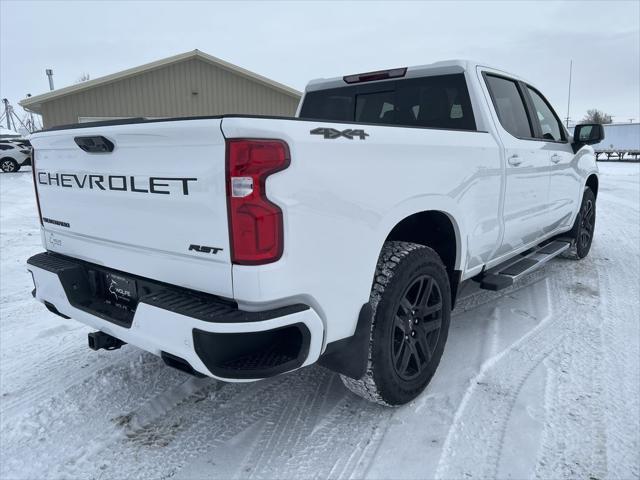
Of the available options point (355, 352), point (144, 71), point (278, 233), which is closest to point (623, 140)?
point (144, 71)

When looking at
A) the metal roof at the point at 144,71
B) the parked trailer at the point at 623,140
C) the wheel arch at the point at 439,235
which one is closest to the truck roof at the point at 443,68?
Answer: the wheel arch at the point at 439,235

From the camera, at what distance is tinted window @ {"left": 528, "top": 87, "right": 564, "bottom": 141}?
4.34m

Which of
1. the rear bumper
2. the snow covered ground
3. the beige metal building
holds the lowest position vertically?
the snow covered ground

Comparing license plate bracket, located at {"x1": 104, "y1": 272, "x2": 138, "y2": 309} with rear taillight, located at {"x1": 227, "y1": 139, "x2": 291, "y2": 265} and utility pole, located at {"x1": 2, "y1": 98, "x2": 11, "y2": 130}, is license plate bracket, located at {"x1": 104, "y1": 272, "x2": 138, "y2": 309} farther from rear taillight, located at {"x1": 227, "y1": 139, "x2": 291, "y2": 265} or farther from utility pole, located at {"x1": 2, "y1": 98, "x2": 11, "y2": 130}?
utility pole, located at {"x1": 2, "y1": 98, "x2": 11, "y2": 130}

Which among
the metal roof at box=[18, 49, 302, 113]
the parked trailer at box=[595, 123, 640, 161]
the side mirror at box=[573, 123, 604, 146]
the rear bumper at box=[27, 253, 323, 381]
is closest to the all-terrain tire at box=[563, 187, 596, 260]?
the side mirror at box=[573, 123, 604, 146]

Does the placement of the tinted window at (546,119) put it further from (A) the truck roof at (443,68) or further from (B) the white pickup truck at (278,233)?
(B) the white pickup truck at (278,233)

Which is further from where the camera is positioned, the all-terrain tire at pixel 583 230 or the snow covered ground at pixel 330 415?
the all-terrain tire at pixel 583 230

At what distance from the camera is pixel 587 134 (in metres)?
4.78

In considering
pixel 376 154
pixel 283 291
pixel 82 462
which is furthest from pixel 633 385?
pixel 82 462

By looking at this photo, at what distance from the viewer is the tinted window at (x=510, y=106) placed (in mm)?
3565

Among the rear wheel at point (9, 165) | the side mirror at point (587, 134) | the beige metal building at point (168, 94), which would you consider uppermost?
the beige metal building at point (168, 94)

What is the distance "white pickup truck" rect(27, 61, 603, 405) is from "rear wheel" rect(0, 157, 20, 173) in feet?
76.4

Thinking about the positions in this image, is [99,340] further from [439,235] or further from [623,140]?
[623,140]

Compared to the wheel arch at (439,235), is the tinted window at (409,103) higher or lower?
higher
